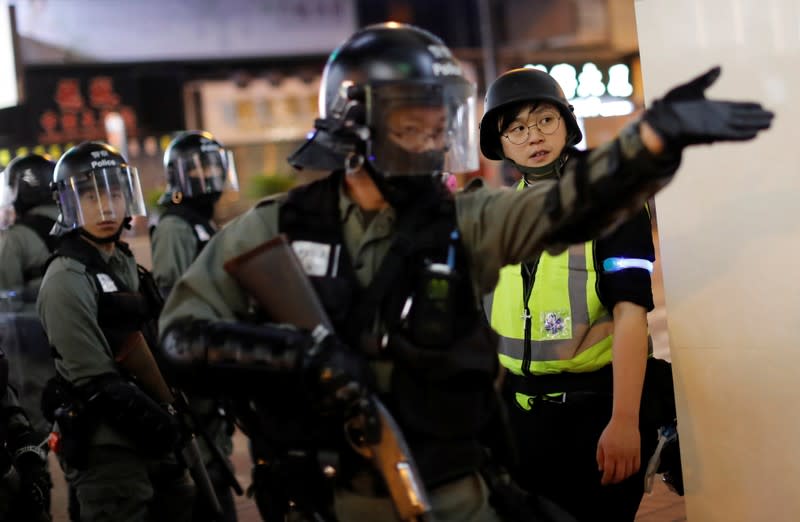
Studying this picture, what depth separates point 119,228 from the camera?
16.3 ft

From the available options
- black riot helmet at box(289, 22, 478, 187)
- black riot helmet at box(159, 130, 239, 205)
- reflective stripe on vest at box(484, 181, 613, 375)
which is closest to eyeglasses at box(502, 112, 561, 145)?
reflective stripe on vest at box(484, 181, 613, 375)

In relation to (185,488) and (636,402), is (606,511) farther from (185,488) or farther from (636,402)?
(185,488)

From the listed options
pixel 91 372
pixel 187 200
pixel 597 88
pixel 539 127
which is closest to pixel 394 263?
pixel 539 127

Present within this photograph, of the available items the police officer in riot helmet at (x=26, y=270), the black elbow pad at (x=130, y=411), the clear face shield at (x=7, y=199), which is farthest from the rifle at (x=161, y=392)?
the clear face shield at (x=7, y=199)

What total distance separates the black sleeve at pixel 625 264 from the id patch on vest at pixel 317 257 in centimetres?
110

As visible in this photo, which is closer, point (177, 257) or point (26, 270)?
point (177, 257)

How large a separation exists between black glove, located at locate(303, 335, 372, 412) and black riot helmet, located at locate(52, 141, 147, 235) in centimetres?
254

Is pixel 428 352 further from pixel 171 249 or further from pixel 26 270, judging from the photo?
pixel 26 270

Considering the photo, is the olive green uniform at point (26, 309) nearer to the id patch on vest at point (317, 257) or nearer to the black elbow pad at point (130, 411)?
the black elbow pad at point (130, 411)

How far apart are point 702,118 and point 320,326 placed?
98cm

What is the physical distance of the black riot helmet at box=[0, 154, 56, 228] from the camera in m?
7.67

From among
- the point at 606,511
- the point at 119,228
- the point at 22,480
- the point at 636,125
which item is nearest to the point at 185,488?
the point at 22,480

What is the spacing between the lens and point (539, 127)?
13.0 feet

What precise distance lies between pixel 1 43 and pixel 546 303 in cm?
849
